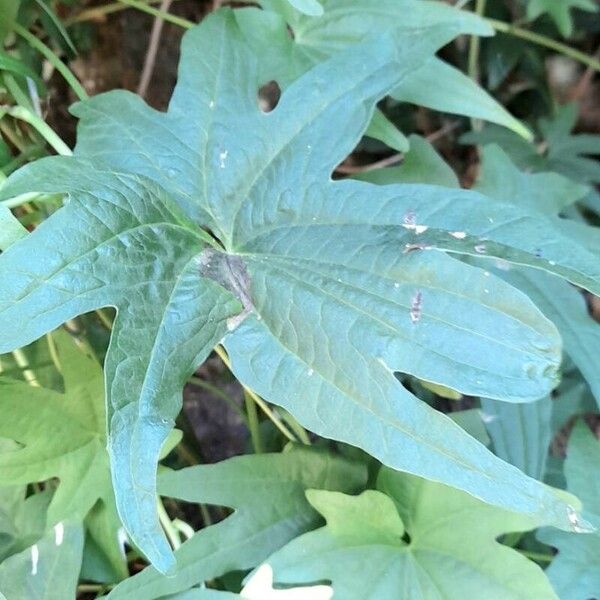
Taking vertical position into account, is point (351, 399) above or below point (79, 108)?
below

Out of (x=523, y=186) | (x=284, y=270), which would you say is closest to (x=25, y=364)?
(x=284, y=270)

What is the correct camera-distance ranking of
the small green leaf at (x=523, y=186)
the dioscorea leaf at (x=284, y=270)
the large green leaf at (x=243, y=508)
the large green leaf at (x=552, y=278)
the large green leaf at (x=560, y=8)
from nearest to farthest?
1. the dioscorea leaf at (x=284, y=270)
2. the large green leaf at (x=243, y=508)
3. the large green leaf at (x=552, y=278)
4. the small green leaf at (x=523, y=186)
5. the large green leaf at (x=560, y=8)

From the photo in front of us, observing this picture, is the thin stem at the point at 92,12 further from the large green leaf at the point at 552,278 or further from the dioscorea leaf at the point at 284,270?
the large green leaf at the point at 552,278

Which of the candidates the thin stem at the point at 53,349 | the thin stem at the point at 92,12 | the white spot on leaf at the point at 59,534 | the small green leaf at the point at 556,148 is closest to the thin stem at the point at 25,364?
the thin stem at the point at 53,349

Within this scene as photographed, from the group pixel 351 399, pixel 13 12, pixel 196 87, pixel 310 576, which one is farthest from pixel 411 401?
pixel 13 12

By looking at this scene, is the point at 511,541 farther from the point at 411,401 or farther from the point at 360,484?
the point at 411,401

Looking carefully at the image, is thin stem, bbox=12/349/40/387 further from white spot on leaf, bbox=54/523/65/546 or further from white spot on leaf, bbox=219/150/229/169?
white spot on leaf, bbox=219/150/229/169
